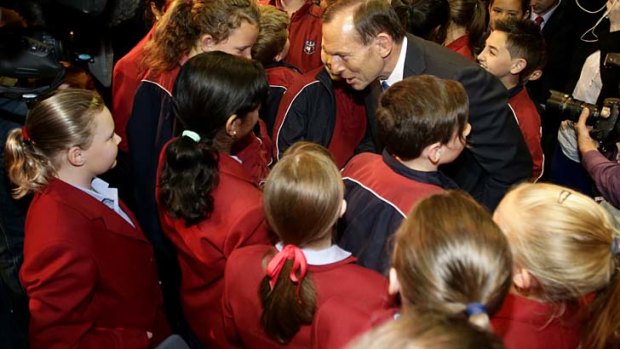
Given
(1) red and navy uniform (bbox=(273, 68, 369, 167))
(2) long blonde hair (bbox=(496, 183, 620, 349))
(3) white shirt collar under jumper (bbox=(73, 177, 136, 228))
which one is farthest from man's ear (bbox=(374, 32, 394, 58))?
(3) white shirt collar under jumper (bbox=(73, 177, 136, 228))

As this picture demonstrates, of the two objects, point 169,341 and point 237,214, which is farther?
point 237,214

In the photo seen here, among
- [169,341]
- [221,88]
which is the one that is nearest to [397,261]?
[169,341]

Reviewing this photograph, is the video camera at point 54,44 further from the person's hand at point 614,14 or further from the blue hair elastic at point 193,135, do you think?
the person's hand at point 614,14

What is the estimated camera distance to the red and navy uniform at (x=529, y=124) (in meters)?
2.47

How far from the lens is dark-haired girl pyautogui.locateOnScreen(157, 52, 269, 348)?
5.34 ft

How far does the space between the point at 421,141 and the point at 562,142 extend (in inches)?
55.9

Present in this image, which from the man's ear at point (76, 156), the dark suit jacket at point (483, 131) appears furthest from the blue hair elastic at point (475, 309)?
the man's ear at point (76, 156)

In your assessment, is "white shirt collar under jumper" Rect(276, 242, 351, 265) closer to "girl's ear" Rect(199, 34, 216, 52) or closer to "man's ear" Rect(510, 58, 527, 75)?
"girl's ear" Rect(199, 34, 216, 52)

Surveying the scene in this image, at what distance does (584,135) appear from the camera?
91.6 inches

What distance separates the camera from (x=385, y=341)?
814mm

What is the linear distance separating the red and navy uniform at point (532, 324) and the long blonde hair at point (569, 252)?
0.11ft

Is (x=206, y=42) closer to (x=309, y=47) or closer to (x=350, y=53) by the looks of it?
(x=350, y=53)

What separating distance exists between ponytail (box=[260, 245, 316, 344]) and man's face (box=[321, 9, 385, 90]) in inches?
42.2

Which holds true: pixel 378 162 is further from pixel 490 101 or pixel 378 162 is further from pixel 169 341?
pixel 169 341
